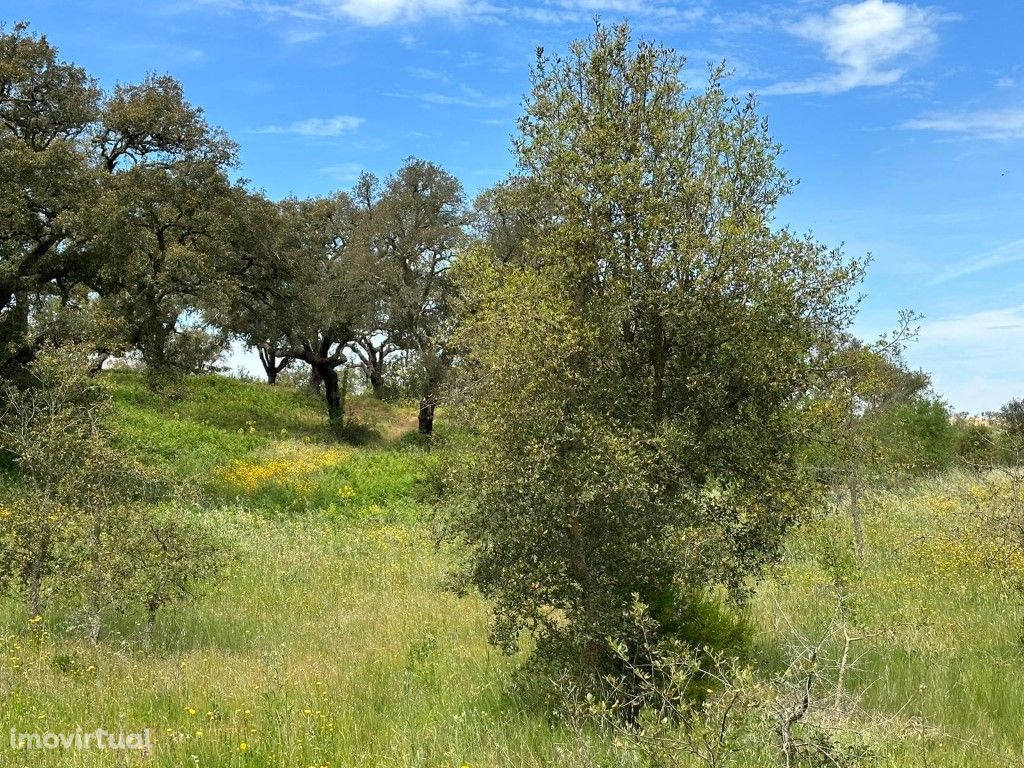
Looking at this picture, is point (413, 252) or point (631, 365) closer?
point (631, 365)

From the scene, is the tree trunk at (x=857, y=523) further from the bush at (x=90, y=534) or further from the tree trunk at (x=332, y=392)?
the tree trunk at (x=332, y=392)

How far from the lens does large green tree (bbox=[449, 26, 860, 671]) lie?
279 inches

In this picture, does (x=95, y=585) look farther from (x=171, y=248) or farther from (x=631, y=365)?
(x=171, y=248)

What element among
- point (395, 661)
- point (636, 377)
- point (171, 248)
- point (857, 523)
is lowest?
point (395, 661)

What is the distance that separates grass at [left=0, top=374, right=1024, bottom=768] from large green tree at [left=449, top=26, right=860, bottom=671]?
3.45 feet

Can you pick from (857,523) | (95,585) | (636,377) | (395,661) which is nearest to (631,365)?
(636,377)

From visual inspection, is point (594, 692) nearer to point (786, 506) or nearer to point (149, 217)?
point (786, 506)

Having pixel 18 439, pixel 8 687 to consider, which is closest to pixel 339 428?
pixel 18 439

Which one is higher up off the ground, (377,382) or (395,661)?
(377,382)

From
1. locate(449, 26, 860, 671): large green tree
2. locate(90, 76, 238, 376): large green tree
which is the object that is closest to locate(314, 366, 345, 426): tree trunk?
locate(90, 76, 238, 376): large green tree

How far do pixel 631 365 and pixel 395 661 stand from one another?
4960 mm

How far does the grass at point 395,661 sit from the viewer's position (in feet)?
21.0

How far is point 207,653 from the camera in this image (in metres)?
10.1

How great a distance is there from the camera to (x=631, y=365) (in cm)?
803
